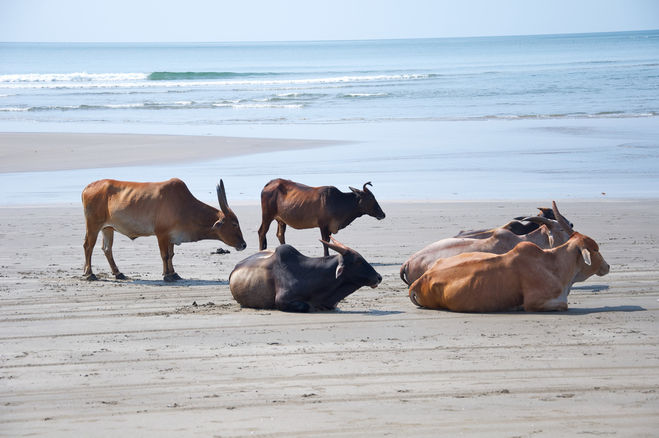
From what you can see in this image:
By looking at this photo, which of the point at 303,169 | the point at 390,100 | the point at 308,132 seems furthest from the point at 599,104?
the point at 303,169

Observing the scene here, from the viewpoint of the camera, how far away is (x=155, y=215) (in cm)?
1166

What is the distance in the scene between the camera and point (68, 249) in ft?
42.9

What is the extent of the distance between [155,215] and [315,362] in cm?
530

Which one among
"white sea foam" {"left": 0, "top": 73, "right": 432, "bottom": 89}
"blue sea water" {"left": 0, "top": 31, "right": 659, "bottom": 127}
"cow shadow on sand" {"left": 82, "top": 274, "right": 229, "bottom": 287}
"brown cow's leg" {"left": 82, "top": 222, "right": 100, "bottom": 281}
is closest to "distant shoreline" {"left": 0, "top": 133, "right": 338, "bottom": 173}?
"blue sea water" {"left": 0, "top": 31, "right": 659, "bottom": 127}

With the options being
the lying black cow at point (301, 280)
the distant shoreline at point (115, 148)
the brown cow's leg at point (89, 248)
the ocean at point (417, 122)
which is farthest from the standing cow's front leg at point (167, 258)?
the distant shoreline at point (115, 148)

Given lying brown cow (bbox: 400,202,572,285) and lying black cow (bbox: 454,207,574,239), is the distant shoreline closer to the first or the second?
lying black cow (bbox: 454,207,574,239)

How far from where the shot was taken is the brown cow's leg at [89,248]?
37.1 feet

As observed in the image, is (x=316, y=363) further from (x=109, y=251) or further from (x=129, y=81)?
(x=129, y=81)

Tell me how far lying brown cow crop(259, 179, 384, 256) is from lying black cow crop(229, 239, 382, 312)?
3640mm

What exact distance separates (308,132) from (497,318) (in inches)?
877

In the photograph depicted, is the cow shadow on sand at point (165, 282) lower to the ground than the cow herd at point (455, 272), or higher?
lower

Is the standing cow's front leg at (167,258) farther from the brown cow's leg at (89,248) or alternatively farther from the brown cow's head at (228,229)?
the brown cow's leg at (89,248)

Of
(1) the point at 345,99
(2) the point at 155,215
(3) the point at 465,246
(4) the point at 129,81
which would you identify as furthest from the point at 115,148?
(4) the point at 129,81

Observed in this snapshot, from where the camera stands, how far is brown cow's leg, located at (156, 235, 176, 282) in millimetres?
11062
